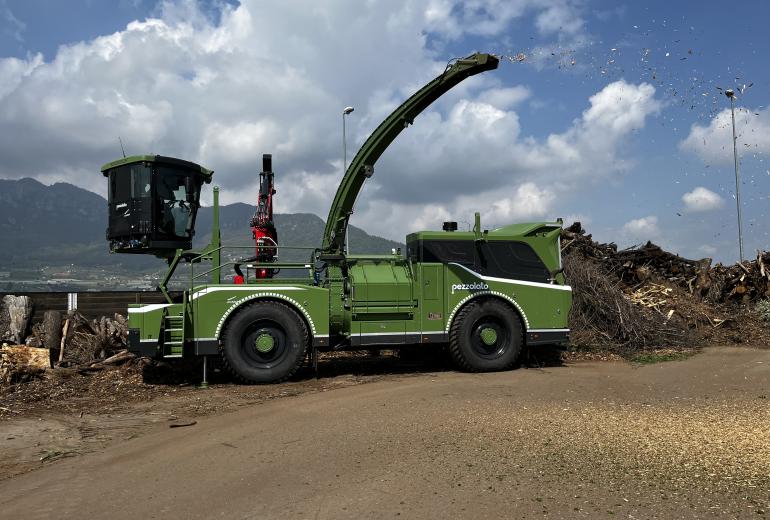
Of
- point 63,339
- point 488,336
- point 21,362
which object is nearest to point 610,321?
point 488,336

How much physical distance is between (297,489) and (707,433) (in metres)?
4.23

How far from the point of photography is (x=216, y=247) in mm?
10719

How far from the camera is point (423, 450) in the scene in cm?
575

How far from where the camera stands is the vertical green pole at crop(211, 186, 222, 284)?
10.4 metres

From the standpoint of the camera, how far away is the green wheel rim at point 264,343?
10.0 m

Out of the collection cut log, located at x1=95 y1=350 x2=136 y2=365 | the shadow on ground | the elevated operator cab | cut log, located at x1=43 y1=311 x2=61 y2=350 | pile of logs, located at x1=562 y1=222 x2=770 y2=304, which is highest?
the elevated operator cab

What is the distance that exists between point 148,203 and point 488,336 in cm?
648

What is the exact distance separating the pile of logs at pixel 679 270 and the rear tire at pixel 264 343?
9829 millimetres

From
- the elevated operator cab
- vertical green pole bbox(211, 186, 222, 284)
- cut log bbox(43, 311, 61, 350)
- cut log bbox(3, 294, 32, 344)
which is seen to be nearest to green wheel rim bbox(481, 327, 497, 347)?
vertical green pole bbox(211, 186, 222, 284)

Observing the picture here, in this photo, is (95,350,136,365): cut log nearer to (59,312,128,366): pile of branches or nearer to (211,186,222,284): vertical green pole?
(59,312,128,366): pile of branches

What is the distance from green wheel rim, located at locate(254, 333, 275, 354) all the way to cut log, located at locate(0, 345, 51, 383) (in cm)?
369

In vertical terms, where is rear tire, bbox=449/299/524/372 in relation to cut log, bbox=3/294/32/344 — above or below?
below

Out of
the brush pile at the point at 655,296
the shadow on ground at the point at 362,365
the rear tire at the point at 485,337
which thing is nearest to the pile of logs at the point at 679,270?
the brush pile at the point at 655,296

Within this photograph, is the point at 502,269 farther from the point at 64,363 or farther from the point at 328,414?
the point at 64,363
